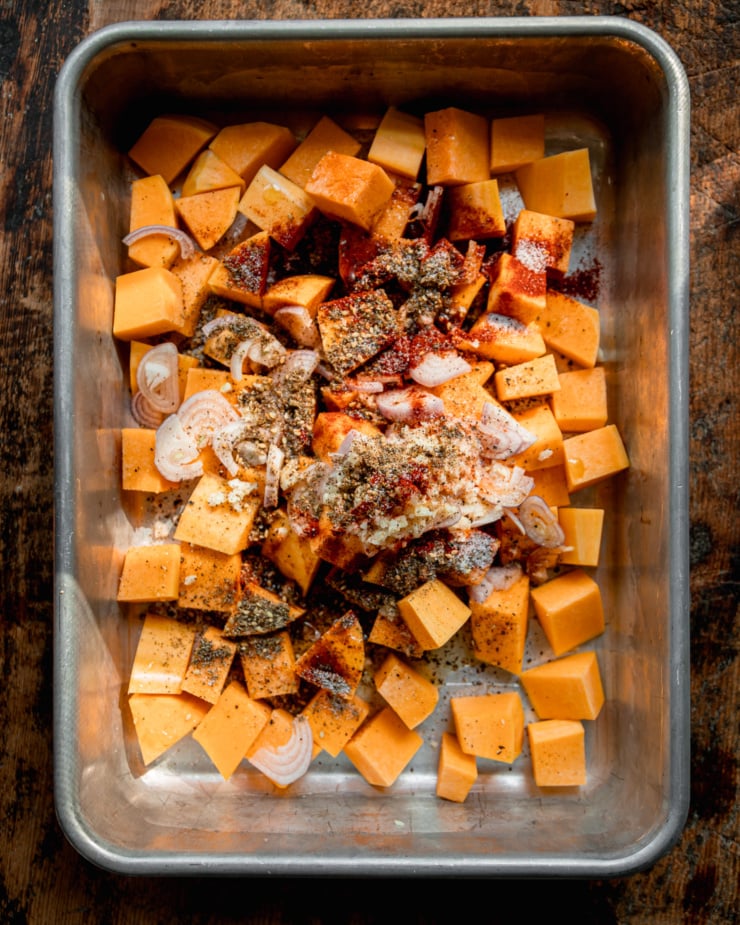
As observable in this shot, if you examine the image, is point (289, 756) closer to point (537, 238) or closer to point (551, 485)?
point (551, 485)

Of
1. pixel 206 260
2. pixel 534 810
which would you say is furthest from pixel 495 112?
pixel 534 810

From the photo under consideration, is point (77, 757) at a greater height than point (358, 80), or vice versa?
point (358, 80)

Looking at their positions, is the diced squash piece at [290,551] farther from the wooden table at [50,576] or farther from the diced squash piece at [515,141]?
the diced squash piece at [515,141]

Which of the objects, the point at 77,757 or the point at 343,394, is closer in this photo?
the point at 77,757

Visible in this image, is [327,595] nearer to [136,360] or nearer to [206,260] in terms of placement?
[136,360]

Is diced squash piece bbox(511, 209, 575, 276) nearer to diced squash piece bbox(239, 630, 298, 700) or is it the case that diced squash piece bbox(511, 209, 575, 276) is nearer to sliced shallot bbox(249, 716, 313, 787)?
diced squash piece bbox(239, 630, 298, 700)

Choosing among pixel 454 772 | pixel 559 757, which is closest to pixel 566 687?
pixel 559 757
